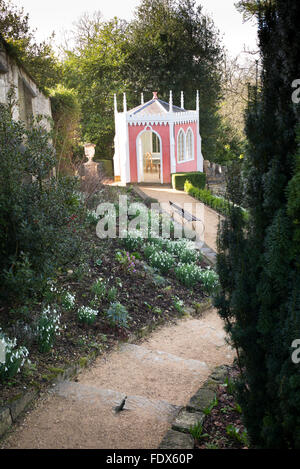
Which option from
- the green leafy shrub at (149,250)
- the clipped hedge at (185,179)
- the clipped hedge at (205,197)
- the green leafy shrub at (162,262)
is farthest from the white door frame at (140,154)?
the green leafy shrub at (162,262)

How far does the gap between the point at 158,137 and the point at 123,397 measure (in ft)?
56.6

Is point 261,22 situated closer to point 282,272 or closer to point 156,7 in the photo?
point 282,272

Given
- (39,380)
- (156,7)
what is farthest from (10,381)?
(156,7)

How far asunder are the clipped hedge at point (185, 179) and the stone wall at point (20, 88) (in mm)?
6837

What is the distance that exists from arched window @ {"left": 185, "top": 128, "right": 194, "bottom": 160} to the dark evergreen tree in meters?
19.2

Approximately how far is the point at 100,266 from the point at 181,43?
884 inches

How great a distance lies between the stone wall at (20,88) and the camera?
10227 millimetres

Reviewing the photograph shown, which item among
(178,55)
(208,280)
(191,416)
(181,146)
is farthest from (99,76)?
(191,416)

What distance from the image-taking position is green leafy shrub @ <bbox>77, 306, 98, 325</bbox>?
240 inches

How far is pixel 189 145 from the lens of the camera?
72.7ft

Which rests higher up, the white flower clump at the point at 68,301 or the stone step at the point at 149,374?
the white flower clump at the point at 68,301

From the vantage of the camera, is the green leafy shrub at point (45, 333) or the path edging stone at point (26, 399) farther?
the green leafy shrub at point (45, 333)

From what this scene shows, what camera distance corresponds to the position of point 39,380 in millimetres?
4711

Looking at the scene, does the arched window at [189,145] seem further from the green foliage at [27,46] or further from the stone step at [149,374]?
the stone step at [149,374]
